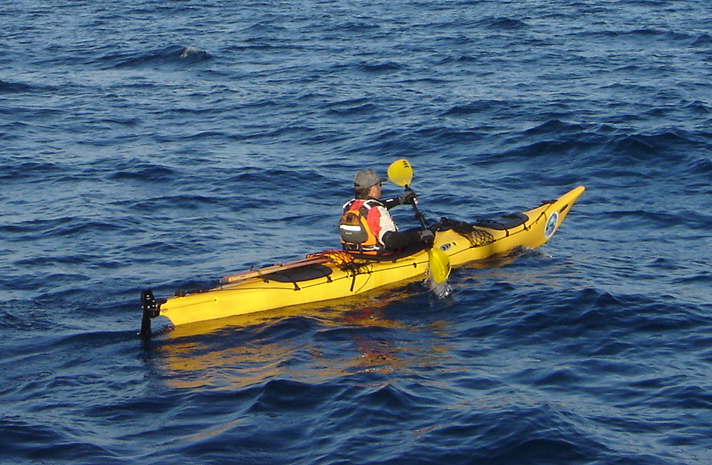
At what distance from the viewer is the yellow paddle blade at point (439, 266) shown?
9648 millimetres

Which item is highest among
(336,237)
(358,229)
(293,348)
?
(358,229)

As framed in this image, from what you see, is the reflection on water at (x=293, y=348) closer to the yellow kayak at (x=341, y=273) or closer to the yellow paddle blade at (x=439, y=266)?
the yellow kayak at (x=341, y=273)

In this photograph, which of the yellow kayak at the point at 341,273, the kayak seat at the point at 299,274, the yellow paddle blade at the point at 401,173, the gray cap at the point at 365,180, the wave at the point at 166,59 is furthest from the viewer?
the wave at the point at 166,59

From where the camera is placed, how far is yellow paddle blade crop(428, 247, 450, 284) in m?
9.65

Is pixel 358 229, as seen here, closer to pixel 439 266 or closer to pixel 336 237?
pixel 439 266

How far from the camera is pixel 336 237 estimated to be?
11.9 meters

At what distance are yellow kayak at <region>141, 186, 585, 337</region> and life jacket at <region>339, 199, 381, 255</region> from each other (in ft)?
0.44

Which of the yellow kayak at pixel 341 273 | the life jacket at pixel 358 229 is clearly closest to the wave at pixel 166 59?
the yellow kayak at pixel 341 273

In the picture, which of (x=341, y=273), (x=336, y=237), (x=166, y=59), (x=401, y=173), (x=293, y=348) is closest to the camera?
(x=293, y=348)

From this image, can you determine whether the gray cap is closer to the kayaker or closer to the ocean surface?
the kayaker

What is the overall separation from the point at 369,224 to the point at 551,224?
8.95ft

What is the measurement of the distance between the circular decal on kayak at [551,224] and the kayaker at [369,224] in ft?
6.25

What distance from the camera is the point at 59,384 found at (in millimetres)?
7711

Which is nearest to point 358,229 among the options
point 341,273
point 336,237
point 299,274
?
point 341,273
